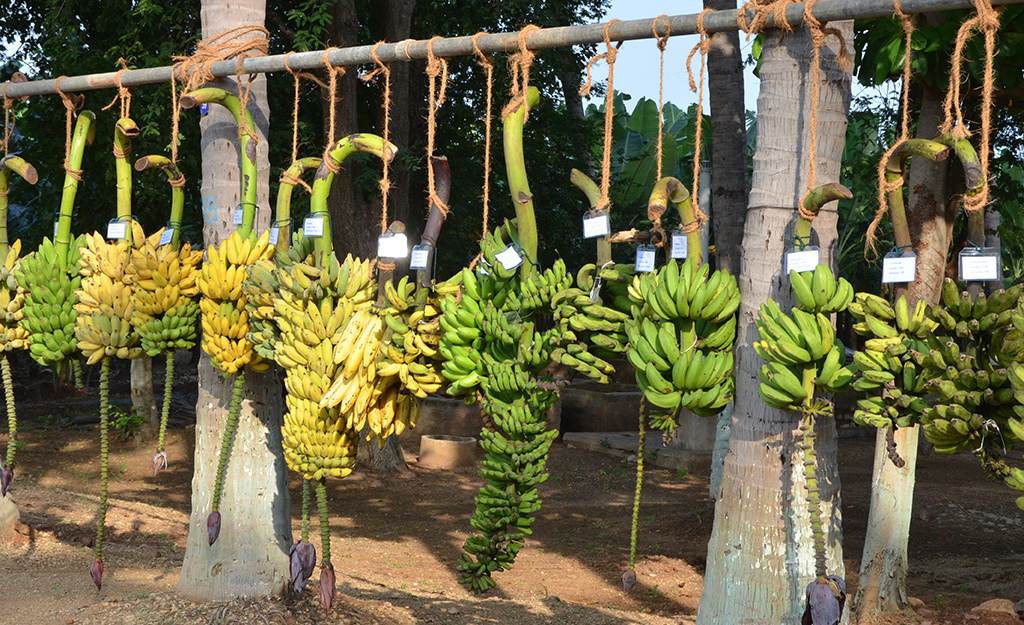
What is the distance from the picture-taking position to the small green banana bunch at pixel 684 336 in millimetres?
2551

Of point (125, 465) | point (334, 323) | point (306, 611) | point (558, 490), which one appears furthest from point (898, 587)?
point (125, 465)

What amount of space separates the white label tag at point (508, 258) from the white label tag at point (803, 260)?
89cm

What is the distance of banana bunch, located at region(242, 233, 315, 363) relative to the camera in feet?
10.5

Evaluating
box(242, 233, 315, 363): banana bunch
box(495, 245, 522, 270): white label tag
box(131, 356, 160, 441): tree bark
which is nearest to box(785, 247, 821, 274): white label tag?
box(495, 245, 522, 270): white label tag

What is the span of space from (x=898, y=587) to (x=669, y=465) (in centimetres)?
514

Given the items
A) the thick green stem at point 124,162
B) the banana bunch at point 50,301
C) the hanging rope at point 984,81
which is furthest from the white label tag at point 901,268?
the banana bunch at point 50,301

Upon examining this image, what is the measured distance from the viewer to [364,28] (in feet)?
30.1

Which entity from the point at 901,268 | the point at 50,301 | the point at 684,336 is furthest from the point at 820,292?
the point at 50,301

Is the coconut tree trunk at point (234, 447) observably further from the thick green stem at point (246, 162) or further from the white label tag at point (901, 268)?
the white label tag at point (901, 268)

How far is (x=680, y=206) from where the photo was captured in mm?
2795

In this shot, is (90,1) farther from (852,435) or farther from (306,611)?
(852,435)

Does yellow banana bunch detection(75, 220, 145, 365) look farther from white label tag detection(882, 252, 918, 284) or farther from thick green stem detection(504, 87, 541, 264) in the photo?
white label tag detection(882, 252, 918, 284)

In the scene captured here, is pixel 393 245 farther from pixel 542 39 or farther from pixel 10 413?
pixel 10 413

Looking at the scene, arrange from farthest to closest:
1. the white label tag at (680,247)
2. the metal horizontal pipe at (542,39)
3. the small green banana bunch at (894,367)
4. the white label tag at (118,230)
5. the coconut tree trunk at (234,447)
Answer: the coconut tree trunk at (234,447) < the white label tag at (118,230) < the white label tag at (680,247) < the metal horizontal pipe at (542,39) < the small green banana bunch at (894,367)
